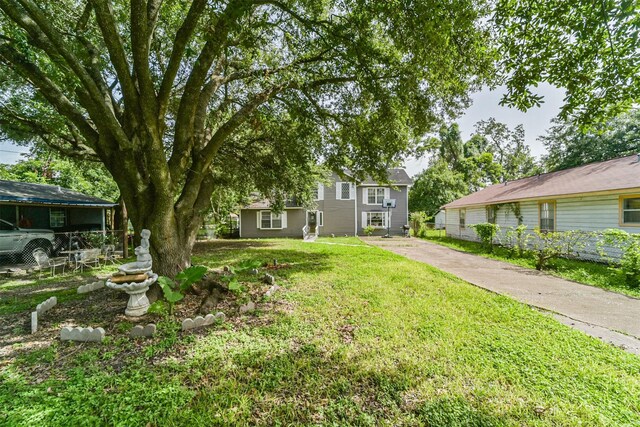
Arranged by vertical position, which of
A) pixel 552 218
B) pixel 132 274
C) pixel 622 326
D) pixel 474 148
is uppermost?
pixel 474 148

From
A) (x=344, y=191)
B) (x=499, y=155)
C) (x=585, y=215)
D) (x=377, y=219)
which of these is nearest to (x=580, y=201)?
(x=585, y=215)

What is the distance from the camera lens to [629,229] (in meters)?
8.86

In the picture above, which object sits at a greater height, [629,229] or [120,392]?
[629,229]

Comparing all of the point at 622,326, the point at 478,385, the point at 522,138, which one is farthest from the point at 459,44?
the point at 522,138

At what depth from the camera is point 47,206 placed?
13.1m

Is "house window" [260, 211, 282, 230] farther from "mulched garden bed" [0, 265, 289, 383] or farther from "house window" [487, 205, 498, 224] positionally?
"mulched garden bed" [0, 265, 289, 383]

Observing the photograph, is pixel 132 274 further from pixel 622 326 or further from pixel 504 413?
pixel 622 326

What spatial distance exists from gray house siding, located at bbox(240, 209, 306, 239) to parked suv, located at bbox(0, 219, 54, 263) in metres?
12.8

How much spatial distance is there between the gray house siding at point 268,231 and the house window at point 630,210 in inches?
710

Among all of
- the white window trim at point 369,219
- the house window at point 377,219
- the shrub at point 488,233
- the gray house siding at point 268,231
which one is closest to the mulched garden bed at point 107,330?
the shrub at point 488,233

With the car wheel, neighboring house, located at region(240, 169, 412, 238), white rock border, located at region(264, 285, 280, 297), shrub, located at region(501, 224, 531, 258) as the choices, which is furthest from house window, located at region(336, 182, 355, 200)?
the car wheel

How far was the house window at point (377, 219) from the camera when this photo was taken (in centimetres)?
2284

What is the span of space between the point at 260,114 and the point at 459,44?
5.38 meters

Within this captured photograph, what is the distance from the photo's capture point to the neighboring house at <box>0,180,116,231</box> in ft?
32.4
